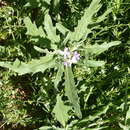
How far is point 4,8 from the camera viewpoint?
3502 millimetres

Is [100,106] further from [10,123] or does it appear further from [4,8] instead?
[4,8]

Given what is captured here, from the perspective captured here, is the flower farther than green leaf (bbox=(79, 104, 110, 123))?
No

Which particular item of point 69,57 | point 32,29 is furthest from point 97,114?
point 32,29

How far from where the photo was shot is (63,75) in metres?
3.35

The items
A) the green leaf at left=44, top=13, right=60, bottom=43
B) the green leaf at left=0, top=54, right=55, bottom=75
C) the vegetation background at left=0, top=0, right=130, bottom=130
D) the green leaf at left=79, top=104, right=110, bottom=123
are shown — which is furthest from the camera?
the vegetation background at left=0, top=0, right=130, bottom=130

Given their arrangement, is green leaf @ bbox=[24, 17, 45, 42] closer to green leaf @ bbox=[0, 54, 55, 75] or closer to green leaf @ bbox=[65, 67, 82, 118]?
green leaf @ bbox=[0, 54, 55, 75]

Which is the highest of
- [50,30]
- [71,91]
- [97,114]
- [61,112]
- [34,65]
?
[50,30]

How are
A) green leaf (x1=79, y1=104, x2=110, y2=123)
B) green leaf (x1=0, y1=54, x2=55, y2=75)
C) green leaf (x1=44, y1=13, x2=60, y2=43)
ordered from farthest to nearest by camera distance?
green leaf (x1=79, y1=104, x2=110, y2=123), green leaf (x1=44, y1=13, x2=60, y2=43), green leaf (x1=0, y1=54, x2=55, y2=75)

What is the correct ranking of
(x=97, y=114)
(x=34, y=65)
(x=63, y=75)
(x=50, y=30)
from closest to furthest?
(x=34, y=65)
(x=50, y=30)
(x=97, y=114)
(x=63, y=75)

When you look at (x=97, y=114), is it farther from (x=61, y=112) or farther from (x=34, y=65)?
(x=34, y=65)

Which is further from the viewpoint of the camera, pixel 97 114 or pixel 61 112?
pixel 97 114

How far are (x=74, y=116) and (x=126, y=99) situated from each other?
0.62 m

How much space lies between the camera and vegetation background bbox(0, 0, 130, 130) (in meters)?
3.25

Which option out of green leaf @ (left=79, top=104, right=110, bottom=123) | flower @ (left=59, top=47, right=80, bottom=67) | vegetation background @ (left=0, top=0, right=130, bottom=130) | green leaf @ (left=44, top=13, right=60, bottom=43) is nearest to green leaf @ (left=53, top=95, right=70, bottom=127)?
vegetation background @ (left=0, top=0, right=130, bottom=130)
